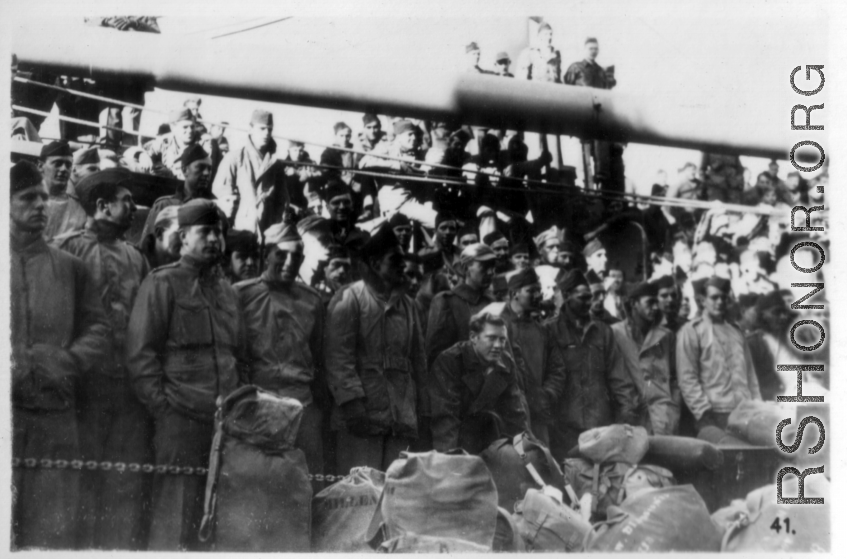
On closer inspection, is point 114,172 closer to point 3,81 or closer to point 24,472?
point 3,81

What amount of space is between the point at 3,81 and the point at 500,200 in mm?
3024

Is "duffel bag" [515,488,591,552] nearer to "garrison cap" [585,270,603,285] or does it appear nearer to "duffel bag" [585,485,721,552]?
"duffel bag" [585,485,721,552]

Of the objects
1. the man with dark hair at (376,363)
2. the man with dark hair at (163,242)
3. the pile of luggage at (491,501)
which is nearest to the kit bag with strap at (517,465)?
the pile of luggage at (491,501)

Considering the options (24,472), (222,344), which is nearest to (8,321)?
(24,472)

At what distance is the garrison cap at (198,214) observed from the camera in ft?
21.2

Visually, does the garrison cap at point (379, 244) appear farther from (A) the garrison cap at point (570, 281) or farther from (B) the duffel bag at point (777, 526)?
(B) the duffel bag at point (777, 526)

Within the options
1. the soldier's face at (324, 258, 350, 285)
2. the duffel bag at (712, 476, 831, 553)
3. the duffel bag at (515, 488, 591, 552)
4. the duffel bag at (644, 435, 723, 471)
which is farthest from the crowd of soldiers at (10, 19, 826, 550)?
the duffel bag at (712, 476, 831, 553)

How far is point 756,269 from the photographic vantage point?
7.23m

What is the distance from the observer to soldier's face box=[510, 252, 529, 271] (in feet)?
23.2

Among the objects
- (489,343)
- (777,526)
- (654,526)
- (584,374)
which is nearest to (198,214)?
(489,343)

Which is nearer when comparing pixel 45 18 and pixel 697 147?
pixel 45 18

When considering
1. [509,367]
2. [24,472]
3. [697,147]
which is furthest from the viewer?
[697,147]

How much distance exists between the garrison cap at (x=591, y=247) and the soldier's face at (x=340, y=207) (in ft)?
4.87

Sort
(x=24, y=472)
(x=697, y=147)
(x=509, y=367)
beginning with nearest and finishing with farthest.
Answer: (x=24, y=472) → (x=509, y=367) → (x=697, y=147)
